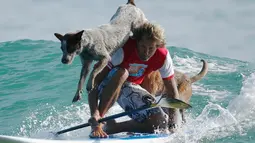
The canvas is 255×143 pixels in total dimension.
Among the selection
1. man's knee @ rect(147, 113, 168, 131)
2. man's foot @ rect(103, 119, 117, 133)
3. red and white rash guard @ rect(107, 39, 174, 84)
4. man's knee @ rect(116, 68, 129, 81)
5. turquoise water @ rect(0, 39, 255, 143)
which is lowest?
turquoise water @ rect(0, 39, 255, 143)

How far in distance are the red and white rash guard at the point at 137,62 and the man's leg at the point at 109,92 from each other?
0.39 feet

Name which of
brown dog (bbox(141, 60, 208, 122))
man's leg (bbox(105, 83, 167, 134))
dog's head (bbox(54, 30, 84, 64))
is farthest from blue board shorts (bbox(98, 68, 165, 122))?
dog's head (bbox(54, 30, 84, 64))

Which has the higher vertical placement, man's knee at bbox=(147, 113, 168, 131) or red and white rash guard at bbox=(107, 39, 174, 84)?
red and white rash guard at bbox=(107, 39, 174, 84)

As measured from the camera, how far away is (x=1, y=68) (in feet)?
56.2

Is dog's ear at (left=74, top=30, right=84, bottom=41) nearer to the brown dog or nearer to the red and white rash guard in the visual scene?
the red and white rash guard

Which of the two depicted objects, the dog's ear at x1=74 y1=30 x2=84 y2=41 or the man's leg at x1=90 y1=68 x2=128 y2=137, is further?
the man's leg at x1=90 y1=68 x2=128 y2=137

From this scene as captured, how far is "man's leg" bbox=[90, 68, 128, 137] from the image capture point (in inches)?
279

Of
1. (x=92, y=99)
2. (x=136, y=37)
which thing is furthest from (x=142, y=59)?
(x=92, y=99)

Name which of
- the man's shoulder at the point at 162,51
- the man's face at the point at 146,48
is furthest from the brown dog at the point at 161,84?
the man's face at the point at 146,48

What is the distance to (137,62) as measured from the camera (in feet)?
23.4

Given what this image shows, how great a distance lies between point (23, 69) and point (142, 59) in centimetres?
1026

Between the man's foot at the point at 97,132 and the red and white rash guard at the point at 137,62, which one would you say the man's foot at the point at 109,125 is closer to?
the man's foot at the point at 97,132

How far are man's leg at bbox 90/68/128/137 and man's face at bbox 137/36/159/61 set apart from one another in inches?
13.2

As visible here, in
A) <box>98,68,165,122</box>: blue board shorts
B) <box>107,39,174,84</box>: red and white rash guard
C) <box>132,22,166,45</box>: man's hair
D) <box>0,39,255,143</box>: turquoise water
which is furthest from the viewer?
<box>0,39,255,143</box>: turquoise water
